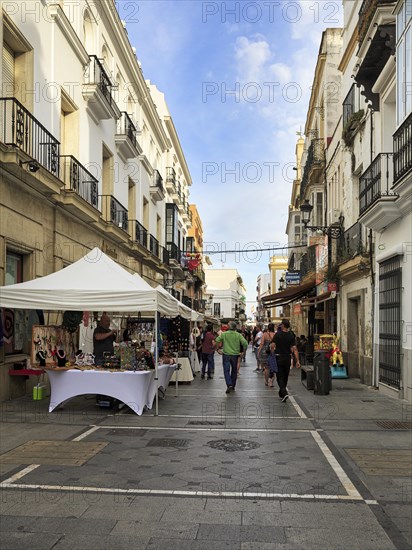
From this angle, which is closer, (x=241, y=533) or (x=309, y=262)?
Answer: (x=241, y=533)

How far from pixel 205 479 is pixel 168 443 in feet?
5.80

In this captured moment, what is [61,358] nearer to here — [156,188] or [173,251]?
[156,188]

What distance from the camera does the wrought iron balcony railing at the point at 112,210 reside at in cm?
1936

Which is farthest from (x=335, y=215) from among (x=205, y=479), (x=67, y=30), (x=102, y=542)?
(x=102, y=542)

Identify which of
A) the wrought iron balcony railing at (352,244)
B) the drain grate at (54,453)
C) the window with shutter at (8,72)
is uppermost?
the window with shutter at (8,72)

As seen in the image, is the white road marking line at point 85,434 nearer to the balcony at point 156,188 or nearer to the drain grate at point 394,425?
the drain grate at point 394,425

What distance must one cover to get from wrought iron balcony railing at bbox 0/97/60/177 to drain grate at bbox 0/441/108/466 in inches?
233

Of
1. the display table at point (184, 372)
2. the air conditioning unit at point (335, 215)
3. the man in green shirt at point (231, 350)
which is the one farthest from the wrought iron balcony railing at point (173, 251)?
the man in green shirt at point (231, 350)

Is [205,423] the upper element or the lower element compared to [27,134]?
lower

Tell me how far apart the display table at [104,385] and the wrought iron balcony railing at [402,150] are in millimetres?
6335

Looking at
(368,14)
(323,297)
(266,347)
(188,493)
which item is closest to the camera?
(188,493)

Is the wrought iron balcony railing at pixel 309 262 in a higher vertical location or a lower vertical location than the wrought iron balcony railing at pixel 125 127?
lower

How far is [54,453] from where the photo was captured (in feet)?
22.3

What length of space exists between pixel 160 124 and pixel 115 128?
Answer: 1175cm
